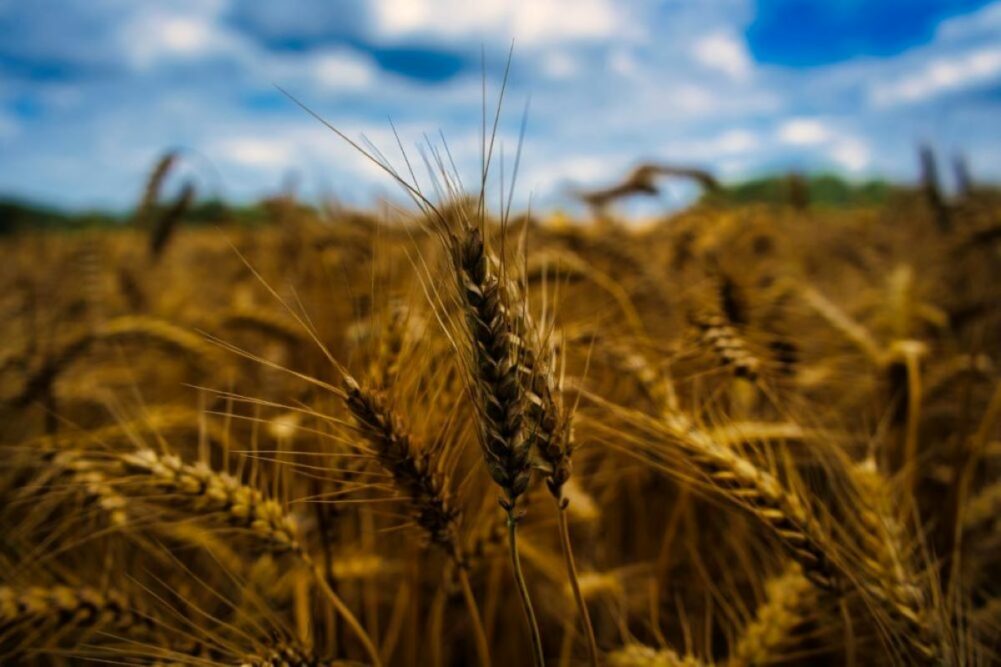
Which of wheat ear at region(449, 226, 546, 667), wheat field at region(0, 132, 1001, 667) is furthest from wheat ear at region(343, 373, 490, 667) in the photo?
wheat ear at region(449, 226, 546, 667)

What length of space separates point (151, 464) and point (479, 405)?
0.59m

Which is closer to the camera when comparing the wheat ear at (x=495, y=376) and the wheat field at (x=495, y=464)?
the wheat ear at (x=495, y=376)

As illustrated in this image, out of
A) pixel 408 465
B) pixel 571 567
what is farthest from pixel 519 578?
pixel 408 465

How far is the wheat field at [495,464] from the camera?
0.83 metres

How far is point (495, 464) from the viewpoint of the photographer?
0.71 meters

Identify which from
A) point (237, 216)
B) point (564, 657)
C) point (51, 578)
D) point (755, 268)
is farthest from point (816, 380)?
point (237, 216)

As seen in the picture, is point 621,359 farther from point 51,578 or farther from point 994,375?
point 994,375

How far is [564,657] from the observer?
4.44ft

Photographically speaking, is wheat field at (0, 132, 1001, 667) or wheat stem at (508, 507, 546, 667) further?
wheat field at (0, 132, 1001, 667)

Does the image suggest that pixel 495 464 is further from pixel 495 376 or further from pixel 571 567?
pixel 571 567

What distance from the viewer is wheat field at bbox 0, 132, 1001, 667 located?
83 cm

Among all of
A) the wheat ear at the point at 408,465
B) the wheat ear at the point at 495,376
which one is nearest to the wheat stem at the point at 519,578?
the wheat ear at the point at 495,376

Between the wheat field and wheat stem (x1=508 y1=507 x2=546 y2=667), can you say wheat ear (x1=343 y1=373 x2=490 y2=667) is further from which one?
wheat stem (x1=508 y1=507 x2=546 y2=667)

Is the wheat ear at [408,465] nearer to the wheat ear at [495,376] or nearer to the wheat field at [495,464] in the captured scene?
the wheat field at [495,464]
